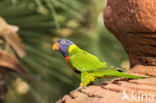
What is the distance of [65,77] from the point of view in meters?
3.82

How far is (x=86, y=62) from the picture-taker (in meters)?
1.66

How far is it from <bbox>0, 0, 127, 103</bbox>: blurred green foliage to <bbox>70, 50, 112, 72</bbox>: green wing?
1800mm

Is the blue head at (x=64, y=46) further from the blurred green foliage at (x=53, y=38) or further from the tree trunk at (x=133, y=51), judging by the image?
the blurred green foliage at (x=53, y=38)

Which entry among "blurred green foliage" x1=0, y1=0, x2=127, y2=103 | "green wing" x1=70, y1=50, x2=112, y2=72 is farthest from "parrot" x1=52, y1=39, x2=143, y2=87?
"blurred green foliage" x1=0, y1=0, x2=127, y2=103

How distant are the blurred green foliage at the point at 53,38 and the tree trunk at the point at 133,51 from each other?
1.82 m

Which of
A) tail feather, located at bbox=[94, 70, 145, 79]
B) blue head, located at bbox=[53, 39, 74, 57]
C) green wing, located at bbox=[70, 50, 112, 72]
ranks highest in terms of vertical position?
blue head, located at bbox=[53, 39, 74, 57]

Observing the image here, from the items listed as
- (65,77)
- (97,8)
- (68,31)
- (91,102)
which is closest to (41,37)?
(68,31)

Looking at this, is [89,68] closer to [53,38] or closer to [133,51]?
[133,51]

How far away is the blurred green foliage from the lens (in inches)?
141

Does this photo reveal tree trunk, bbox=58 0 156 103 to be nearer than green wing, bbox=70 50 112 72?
Yes

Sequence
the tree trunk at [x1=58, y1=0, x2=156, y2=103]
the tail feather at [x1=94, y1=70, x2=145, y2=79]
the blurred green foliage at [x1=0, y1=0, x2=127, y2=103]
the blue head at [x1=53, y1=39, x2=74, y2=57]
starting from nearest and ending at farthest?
the tree trunk at [x1=58, y1=0, x2=156, y2=103]
the tail feather at [x1=94, y1=70, x2=145, y2=79]
the blue head at [x1=53, y1=39, x2=74, y2=57]
the blurred green foliage at [x1=0, y1=0, x2=127, y2=103]

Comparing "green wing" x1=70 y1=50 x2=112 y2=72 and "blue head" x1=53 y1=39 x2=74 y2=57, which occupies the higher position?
"blue head" x1=53 y1=39 x2=74 y2=57

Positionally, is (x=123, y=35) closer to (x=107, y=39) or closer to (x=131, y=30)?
(x=131, y=30)

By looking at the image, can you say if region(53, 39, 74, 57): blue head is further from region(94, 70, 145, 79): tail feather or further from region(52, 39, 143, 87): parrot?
region(94, 70, 145, 79): tail feather
